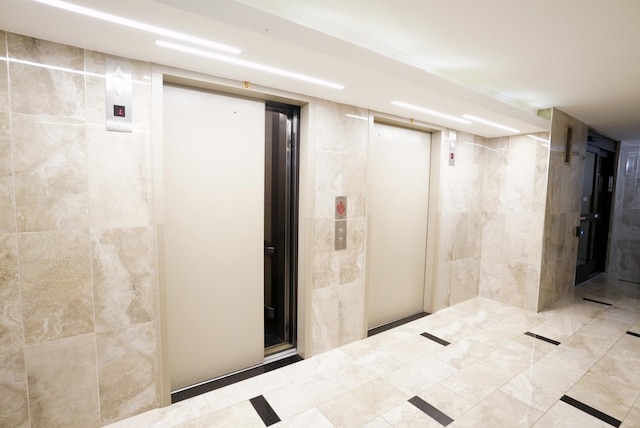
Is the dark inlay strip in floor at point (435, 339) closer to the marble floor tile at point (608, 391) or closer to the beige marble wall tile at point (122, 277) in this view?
the marble floor tile at point (608, 391)

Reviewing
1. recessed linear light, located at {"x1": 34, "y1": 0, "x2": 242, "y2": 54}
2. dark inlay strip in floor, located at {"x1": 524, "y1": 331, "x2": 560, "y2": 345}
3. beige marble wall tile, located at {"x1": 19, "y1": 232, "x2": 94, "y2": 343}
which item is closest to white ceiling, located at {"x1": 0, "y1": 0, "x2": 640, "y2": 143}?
recessed linear light, located at {"x1": 34, "y1": 0, "x2": 242, "y2": 54}

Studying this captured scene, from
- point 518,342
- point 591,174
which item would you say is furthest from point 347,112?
point 591,174

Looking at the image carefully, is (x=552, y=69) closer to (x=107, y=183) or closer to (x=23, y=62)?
(x=107, y=183)

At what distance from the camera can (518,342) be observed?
11.1 ft

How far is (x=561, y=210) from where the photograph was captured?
14.8ft

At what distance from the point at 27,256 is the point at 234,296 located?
143cm

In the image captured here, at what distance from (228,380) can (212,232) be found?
1.31m

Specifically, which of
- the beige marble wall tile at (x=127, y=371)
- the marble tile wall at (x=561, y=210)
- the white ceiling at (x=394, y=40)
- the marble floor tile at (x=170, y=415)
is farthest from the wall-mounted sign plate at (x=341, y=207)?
the marble tile wall at (x=561, y=210)

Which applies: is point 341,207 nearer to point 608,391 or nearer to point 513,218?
point 608,391

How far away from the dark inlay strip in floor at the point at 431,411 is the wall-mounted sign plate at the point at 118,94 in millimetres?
2934

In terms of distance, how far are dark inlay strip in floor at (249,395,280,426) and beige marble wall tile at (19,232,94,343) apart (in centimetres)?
129

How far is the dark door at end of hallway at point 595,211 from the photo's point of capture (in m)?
5.60

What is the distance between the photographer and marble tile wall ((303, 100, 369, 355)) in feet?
9.62

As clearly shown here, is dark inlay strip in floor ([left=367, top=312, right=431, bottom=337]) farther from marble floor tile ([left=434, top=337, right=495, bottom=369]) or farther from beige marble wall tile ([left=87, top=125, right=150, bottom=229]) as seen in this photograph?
beige marble wall tile ([left=87, top=125, right=150, bottom=229])
